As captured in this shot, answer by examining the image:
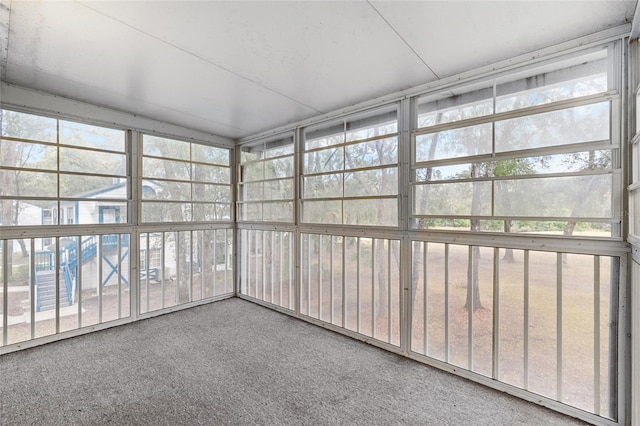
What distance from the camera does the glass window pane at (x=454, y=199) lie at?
2328 millimetres

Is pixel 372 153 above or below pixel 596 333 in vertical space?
above

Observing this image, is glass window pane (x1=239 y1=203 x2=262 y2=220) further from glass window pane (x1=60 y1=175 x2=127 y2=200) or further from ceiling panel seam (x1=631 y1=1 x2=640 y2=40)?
ceiling panel seam (x1=631 y1=1 x2=640 y2=40)

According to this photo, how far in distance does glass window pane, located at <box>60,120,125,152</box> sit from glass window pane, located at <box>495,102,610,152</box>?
4.22 meters

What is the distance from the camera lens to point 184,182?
4.06 metres

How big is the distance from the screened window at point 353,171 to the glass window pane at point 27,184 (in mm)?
2814

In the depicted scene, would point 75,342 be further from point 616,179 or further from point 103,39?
point 616,179

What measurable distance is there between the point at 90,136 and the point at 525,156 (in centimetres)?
450

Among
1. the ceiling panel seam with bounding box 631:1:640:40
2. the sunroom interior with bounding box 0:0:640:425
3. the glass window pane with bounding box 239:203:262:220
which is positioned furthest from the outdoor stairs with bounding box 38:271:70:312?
the ceiling panel seam with bounding box 631:1:640:40

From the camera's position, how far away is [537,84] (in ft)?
7.04

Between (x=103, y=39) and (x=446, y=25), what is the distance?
238 cm

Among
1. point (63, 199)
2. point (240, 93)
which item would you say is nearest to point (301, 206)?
point (240, 93)

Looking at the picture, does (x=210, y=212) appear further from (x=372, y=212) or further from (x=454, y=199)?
(x=454, y=199)

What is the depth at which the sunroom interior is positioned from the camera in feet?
5.94

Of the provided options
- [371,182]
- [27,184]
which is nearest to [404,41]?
[371,182]
